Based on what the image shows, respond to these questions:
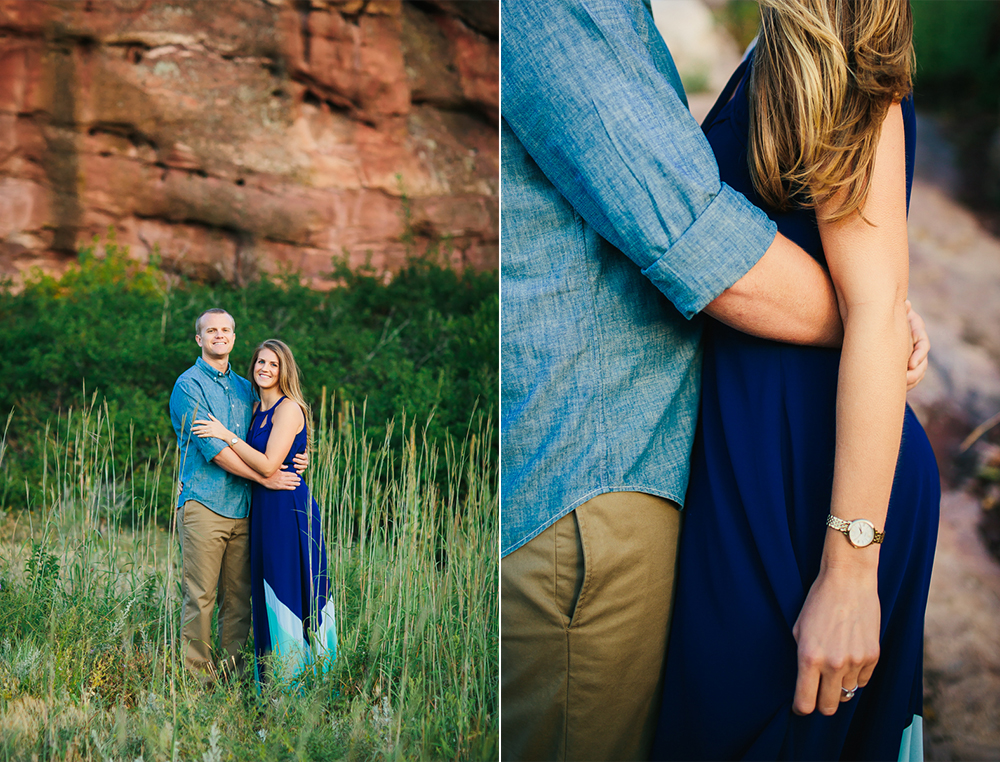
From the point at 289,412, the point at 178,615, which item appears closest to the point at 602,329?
the point at 289,412

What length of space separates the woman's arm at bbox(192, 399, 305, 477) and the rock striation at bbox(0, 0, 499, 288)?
661mm

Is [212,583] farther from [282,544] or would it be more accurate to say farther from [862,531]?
[862,531]

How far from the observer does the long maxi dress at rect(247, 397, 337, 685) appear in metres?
1.38

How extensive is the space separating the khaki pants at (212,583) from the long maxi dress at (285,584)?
3cm

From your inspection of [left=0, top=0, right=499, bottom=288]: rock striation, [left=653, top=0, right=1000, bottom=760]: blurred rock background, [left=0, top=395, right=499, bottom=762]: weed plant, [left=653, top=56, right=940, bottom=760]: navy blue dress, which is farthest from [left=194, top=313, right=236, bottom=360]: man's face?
[left=653, top=0, right=1000, bottom=760]: blurred rock background

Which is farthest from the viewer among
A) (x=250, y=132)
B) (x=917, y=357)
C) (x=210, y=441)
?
(x=250, y=132)

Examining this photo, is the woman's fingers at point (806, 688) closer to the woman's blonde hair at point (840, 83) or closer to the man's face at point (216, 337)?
the woman's blonde hair at point (840, 83)

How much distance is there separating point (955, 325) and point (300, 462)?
7.66ft

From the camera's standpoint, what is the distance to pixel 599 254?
900mm

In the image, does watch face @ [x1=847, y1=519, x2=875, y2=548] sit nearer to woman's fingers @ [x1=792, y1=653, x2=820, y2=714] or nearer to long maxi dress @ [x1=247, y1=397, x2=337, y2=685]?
woman's fingers @ [x1=792, y1=653, x2=820, y2=714]

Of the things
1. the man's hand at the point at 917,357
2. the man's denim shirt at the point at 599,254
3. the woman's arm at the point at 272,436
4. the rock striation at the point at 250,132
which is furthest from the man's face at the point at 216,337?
the man's hand at the point at 917,357

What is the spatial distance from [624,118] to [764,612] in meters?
0.69

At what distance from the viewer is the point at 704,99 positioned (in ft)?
8.39

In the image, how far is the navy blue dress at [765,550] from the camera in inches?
36.2
